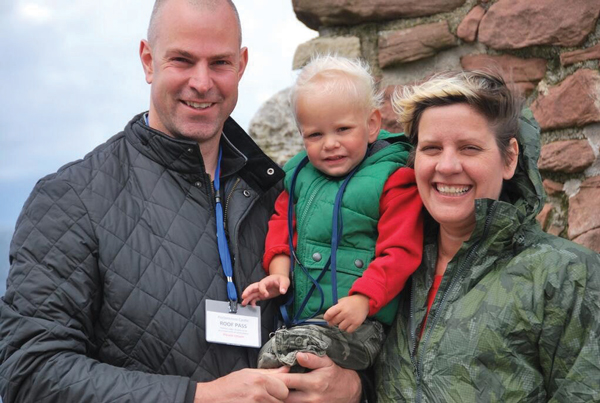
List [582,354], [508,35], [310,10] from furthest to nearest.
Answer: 1. [310,10]
2. [508,35]
3. [582,354]

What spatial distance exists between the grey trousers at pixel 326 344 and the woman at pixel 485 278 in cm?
6

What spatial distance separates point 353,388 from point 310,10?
1.94m

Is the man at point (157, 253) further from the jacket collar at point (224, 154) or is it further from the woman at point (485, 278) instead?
the woman at point (485, 278)

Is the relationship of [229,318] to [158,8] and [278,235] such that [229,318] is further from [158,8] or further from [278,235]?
[158,8]

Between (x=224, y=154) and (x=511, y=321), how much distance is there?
121 centimetres

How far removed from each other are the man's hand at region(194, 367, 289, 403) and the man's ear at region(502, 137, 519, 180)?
36.2 inches

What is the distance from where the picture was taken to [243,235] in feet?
8.00

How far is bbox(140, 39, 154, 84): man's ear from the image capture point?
2.56m

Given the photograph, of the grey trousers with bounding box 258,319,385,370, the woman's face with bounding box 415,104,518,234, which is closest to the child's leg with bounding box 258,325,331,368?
the grey trousers with bounding box 258,319,385,370

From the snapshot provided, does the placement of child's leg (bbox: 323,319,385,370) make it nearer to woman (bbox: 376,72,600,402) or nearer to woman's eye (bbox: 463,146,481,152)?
woman (bbox: 376,72,600,402)

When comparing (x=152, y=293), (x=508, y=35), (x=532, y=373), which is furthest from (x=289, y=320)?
(x=508, y=35)

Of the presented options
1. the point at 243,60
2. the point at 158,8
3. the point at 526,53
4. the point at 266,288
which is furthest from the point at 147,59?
the point at 526,53

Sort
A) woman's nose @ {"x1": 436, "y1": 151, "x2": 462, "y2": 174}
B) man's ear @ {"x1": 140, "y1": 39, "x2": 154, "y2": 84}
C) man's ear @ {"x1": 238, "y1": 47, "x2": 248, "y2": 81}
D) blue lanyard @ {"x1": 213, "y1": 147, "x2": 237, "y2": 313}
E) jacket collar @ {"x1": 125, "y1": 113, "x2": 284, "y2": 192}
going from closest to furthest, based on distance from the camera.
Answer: woman's nose @ {"x1": 436, "y1": 151, "x2": 462, "y2": 174} → blue lanyard @ {"x1": 213, "y1": 147, "x2": 237, "y2": 313} → jacket collar @ {"x1": 125, "y1": 113, "x2": 284, "y2": 192} → man's ear @ {"x1": 140, "y1": 39, "x2": 154, "y2": 84} → man's ear @ {"x1": 238, "y1": 47, "x2": 248, "y2": 81}

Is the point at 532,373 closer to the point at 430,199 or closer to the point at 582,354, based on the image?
the point at 582,354
